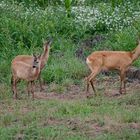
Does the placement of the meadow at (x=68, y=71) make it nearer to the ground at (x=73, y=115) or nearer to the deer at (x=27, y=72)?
the ground at (x=73, y=115)

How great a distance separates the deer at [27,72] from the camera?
12180mm

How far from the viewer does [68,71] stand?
1437cm

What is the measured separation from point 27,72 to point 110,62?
6.04ft

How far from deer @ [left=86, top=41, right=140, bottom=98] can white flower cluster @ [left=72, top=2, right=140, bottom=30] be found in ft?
13.6

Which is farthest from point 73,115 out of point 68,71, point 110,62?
point 68,71

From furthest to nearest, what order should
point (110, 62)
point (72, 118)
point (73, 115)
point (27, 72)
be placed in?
point (110, 62) → point (27, 72) → point (73, 115) → point (72, 118)

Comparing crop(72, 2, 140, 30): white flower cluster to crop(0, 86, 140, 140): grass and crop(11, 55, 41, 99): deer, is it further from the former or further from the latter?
crop(0, 86, 140, 140): grass

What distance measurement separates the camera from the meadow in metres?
9.77

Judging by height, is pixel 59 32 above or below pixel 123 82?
above

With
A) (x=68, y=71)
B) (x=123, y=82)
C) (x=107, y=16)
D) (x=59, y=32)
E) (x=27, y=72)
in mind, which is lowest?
(x=123, y=82)

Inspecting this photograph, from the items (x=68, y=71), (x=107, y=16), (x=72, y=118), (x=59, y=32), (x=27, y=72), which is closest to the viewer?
(x=72, y=118)

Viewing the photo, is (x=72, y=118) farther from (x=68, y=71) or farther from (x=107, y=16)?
(x=107, y=16)

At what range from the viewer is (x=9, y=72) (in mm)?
14414

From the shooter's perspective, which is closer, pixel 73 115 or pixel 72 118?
pixel 72 118
